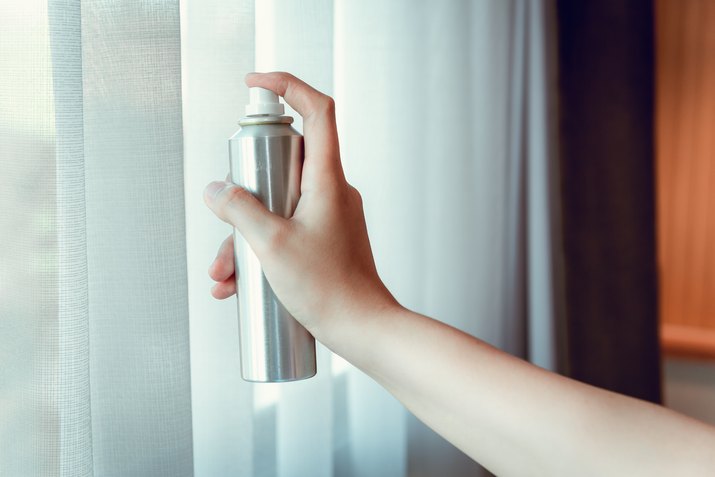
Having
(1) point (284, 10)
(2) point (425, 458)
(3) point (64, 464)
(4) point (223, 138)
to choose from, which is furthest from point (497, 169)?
(3) point (64, 464)

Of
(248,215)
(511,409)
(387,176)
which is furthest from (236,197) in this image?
(387,176)

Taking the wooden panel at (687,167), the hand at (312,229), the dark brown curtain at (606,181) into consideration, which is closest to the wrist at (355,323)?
the hand at (312,229)

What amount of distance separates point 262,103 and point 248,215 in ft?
0.26

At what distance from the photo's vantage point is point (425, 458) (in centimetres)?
135

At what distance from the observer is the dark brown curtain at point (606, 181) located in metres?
2.09

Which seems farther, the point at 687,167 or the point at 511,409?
the point at 687,167

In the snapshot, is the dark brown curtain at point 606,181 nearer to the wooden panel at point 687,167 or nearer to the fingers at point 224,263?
the wooden panel at point 687,167

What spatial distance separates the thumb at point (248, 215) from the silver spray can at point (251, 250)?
0.05 ft

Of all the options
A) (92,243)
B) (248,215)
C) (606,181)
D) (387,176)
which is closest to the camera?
(248,215)

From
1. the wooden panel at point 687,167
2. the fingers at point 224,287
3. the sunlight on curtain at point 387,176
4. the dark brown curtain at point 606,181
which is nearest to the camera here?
the fingers at point 224,287

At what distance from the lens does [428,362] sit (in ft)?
1.98

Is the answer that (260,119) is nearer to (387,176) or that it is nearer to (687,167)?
(387,176)

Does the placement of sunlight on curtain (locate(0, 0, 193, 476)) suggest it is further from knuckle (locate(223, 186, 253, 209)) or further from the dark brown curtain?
the dark brown curtain

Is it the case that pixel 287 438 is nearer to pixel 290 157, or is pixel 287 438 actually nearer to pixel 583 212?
pixel 290 157
